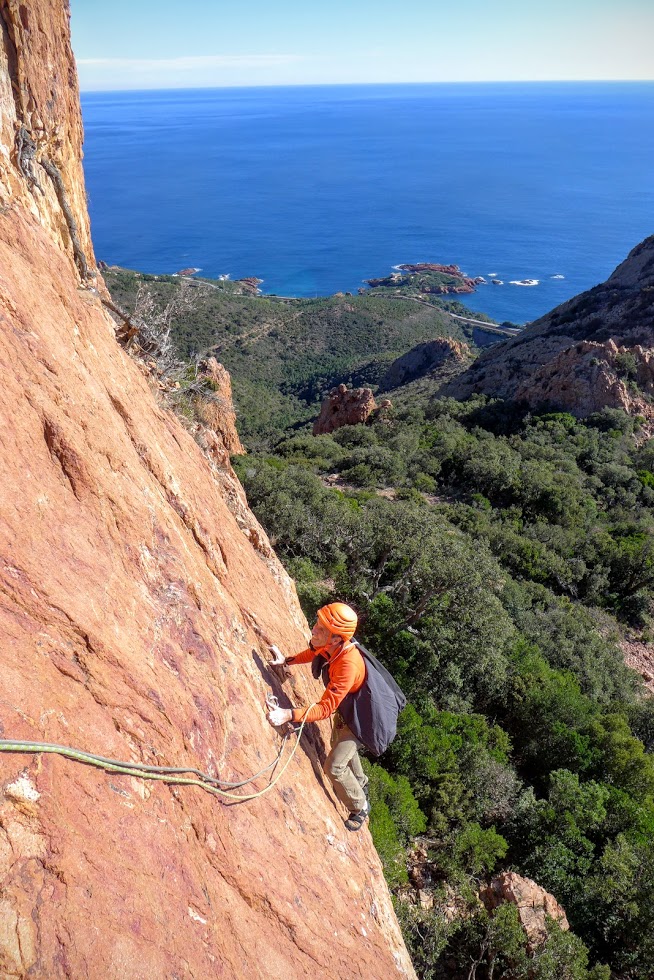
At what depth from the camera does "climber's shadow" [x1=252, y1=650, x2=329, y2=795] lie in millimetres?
5492

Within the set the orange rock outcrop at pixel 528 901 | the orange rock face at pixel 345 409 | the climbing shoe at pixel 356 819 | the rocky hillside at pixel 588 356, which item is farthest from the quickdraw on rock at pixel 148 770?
the rocky hillside at pixel 588 356

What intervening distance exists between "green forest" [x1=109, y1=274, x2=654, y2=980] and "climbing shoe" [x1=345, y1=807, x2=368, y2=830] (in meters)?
3.24

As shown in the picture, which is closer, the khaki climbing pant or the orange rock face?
the khaki climbing pant

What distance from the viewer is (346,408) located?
140ft

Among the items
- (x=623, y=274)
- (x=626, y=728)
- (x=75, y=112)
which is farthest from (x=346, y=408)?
(x=75, y=112)

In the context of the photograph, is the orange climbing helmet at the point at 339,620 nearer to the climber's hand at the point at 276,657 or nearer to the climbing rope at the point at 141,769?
the climber's hand at the point at 276,657

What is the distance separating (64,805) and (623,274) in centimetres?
5830

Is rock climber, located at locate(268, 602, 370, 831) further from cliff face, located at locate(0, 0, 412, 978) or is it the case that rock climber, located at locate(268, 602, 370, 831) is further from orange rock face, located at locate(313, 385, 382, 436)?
orange rock face, located at locate(313, 385, 382, 436)

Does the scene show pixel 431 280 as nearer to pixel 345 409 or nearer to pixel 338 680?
pixel 345 409

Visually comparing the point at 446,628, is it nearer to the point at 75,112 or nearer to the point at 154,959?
the point at 154,959

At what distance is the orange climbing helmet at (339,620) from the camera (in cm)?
508

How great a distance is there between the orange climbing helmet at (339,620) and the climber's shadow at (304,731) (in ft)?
3.03

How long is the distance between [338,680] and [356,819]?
1.83 m

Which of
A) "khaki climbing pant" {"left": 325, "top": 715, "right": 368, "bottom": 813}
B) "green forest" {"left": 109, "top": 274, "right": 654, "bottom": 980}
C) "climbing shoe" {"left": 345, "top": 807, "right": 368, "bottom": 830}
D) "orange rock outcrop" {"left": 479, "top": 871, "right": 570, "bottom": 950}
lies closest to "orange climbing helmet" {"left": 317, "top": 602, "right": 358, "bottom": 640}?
"khaki climbing pant" {"left": 325, "top": 715, "right": 368, "bottom": 813}
